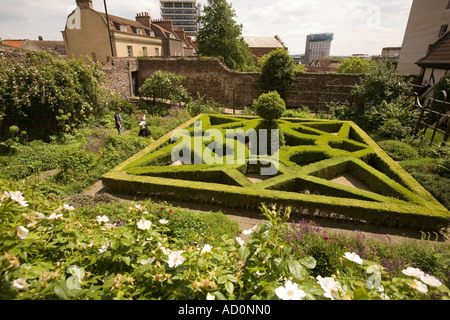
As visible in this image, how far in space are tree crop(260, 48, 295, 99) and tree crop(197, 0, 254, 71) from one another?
13.8 meters

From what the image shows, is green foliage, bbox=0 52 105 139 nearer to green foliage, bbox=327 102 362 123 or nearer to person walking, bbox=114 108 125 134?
person walking, bbox=114 108 125 134

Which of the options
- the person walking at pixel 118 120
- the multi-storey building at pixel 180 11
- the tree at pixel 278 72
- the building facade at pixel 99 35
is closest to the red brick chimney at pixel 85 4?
the building facade at pixel 99 35

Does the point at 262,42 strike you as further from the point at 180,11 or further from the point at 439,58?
the point at 180,11

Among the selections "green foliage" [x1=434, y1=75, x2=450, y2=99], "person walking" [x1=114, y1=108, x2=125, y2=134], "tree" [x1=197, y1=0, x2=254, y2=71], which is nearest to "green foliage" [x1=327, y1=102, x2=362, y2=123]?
"green foliage" [x1=434, y1=75, x2=450, y2=99]

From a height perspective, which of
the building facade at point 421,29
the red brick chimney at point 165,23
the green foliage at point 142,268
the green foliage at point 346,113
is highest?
the red brick chimney at point 165,23

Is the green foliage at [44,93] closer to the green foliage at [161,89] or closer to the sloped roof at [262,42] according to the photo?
the green foliage at [161,89]

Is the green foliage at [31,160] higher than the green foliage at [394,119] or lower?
lower

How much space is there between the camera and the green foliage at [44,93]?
929 centimetres

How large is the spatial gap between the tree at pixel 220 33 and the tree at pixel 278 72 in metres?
13.8

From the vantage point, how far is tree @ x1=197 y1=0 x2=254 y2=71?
92.0 ft

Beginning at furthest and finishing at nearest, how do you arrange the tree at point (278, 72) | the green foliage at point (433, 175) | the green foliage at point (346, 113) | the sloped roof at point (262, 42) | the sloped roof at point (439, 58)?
the sloped roof at point (262, 42), the tree at point (278, 72), the green foliage at point (346, 113), the sloped roof at point (439, 58), the green foliage at point (433, 175)

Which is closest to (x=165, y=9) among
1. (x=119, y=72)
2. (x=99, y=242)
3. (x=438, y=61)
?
(x=119, y=72)

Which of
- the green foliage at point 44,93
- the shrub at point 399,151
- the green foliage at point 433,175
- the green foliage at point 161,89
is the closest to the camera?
the green foliage at point 433,175
